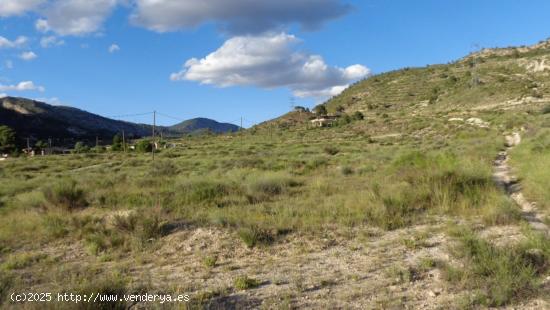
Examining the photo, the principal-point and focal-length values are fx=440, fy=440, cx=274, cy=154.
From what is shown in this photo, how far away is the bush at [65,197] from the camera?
44.1ft

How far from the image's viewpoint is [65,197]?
1362cm

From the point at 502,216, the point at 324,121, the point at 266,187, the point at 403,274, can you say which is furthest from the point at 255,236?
the point at 324,121

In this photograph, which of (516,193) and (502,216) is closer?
(502,216)

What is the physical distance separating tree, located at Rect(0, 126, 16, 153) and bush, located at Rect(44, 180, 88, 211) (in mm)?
84527

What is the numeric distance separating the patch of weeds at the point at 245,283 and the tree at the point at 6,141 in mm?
93978

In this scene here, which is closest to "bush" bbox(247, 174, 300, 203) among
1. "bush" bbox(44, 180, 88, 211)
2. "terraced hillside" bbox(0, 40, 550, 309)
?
"terraced hillside" bbox(0, 40, 550, 309)

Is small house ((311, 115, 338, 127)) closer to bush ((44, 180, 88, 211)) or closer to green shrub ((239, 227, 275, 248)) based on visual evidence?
bush ((44, 180, 88, 211))

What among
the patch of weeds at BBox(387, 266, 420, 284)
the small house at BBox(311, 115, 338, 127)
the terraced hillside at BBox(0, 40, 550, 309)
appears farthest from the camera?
the small house at BBox(311, 115, 338, 127)

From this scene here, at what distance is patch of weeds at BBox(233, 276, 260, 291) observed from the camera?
6.52 metres

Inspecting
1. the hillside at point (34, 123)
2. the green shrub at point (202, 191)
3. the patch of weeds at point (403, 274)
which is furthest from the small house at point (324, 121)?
the hillside at point (34, 123)

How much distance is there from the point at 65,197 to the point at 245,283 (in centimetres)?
930

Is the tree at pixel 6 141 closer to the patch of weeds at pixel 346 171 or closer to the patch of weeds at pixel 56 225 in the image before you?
the patch of weeds at pixel 346 171

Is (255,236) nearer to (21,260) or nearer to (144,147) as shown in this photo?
(21,260)

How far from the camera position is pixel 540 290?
566cm
